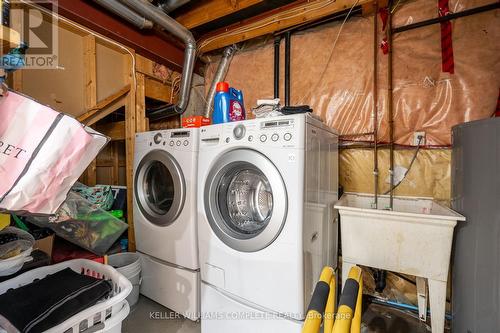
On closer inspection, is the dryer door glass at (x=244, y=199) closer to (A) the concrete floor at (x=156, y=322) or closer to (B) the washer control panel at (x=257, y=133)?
(B) the washer control panel at (x=257, y=133)

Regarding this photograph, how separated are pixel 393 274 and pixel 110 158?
126 inches

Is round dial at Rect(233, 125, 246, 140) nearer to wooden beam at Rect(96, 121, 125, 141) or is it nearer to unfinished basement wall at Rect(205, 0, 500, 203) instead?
unfinished basement wall at Rect(205, 0, 500, 203)

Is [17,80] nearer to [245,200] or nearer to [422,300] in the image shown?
[245,200]

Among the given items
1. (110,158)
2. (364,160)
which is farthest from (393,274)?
(110,158)

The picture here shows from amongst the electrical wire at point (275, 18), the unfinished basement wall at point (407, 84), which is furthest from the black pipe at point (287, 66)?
the electrical wire at point (275, 18)

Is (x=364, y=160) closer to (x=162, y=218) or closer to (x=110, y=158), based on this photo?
(x=162, y=218)

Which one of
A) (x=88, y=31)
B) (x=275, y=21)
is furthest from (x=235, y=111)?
(x=88, y=31)

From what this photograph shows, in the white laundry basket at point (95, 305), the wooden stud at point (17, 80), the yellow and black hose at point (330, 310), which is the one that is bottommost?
the white laundry basket at point (95, 305)

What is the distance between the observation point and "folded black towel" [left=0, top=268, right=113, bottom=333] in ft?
2.65

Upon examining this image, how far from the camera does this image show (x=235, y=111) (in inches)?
68.4

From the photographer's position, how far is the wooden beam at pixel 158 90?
222cm

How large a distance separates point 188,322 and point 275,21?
2.42 meters

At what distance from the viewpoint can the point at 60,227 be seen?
5.22 ft

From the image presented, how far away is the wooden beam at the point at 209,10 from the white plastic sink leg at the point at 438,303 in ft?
7.24
